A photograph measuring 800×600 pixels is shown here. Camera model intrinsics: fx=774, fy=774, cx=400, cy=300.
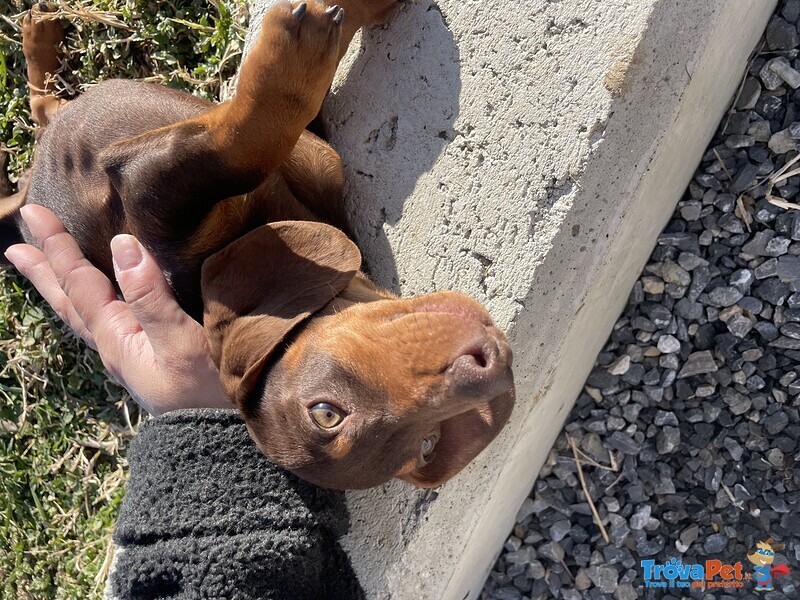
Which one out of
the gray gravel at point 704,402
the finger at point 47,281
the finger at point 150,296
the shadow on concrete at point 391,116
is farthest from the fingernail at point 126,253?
the gray gravel at point 704,402

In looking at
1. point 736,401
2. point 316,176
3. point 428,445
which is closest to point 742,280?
point 736,401

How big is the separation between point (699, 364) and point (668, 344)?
16 centimetres

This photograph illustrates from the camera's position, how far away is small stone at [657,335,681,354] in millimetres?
3594

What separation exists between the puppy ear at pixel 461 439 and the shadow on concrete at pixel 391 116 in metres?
0.71

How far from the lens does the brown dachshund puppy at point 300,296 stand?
2.10 m

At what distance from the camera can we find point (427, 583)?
3.04 metres

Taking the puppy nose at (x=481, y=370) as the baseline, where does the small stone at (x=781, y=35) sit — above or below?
above

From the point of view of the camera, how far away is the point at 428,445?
8.09ft

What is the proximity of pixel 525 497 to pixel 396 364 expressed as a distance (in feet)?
6.76

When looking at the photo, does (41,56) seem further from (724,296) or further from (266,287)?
(724,296)

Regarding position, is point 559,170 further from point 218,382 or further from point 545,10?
point 218,382

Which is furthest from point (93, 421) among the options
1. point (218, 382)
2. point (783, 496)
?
point (783, 496)

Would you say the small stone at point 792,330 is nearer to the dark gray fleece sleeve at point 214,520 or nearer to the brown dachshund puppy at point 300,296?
the brown dachshund puppy at point 300,296

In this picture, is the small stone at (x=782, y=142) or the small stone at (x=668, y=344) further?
the small stone at (x=668, y=344)
